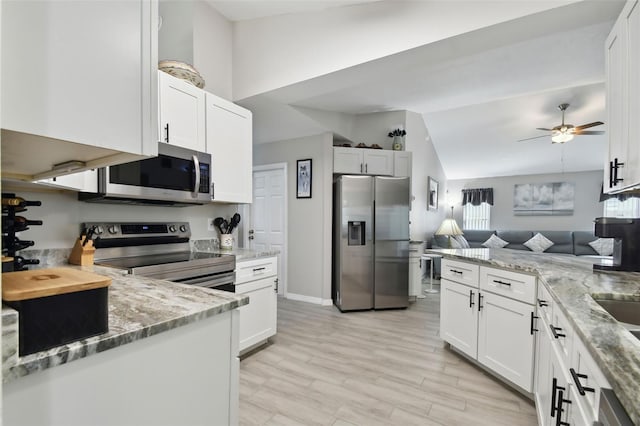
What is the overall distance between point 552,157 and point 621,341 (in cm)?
709

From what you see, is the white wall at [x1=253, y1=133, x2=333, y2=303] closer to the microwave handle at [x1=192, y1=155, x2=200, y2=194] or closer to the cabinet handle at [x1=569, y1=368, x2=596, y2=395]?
the microwave handle at [x1=192, y1=155, x2=200, y2=194]

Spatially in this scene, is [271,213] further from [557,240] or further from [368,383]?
[557,240]

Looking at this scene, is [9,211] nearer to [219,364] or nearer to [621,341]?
[219,364]

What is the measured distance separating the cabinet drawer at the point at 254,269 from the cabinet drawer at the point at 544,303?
197 cm

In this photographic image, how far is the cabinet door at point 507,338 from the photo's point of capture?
6.24 feet

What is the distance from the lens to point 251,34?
3061 millimetres

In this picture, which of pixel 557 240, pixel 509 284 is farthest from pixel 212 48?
pixel 557 240

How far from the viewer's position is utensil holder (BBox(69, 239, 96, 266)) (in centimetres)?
181

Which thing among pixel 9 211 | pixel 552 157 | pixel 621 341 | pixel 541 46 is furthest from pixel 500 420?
pixel 552 157

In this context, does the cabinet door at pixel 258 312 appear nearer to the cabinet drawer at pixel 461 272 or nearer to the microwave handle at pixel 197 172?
the microwave handle at pixel 197 172

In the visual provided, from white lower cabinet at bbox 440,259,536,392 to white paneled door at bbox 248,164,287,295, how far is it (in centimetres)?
246

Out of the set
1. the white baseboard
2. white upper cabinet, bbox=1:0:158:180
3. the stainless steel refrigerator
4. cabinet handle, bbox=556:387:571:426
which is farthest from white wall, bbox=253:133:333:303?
white upper cabinet, bbox=1:0:158:180

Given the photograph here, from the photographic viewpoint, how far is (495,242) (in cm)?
692

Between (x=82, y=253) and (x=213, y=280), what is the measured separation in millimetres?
788
